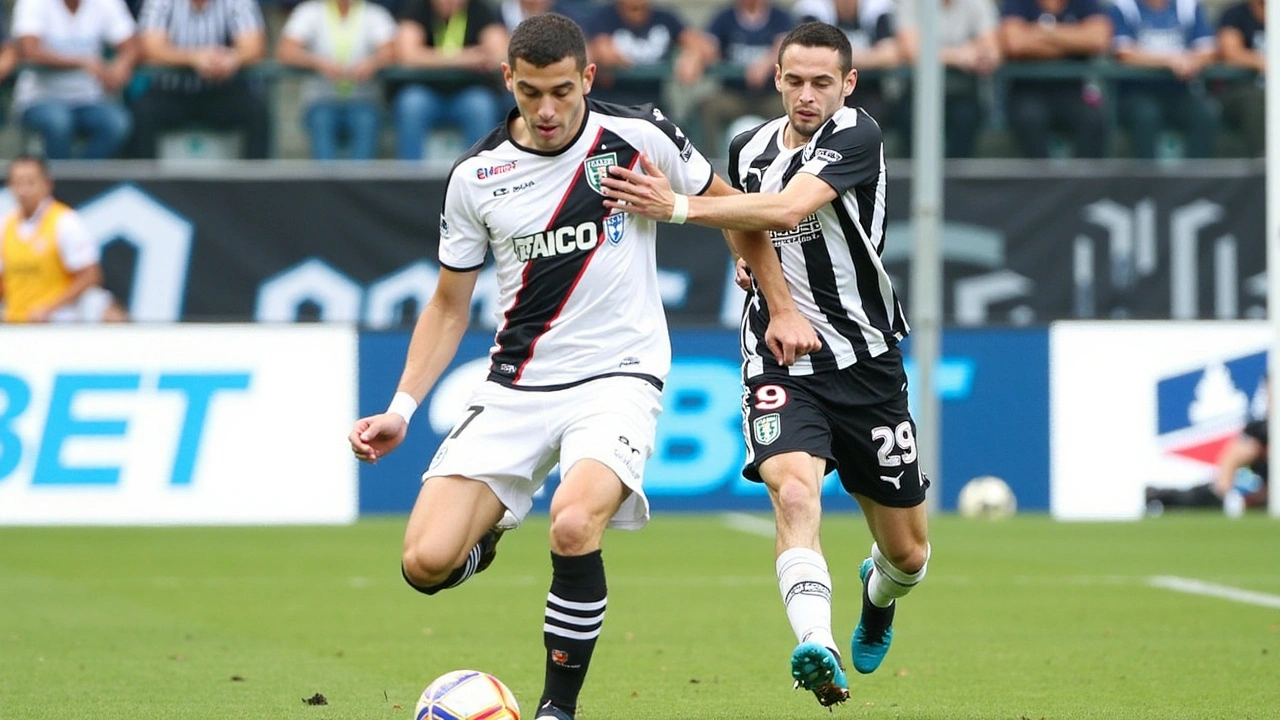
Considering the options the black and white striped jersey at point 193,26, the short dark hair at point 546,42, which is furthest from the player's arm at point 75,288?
the short dark hair at point 546,42

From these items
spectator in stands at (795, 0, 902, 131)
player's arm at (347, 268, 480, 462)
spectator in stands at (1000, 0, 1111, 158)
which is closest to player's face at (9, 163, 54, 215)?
spectator in stands at (795, 0, 902, 131)

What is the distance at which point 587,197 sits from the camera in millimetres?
6242

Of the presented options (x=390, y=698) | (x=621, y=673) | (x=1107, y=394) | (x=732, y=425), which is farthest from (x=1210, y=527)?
(x=390, y=698)

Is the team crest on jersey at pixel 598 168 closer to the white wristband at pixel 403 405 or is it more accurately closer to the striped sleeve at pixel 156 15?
the white wristband at pixel 403 405

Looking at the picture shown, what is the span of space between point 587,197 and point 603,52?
11082 millimetres

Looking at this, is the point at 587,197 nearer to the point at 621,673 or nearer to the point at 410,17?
the point at 621,673

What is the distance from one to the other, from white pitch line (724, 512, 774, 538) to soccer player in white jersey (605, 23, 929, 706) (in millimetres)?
6688

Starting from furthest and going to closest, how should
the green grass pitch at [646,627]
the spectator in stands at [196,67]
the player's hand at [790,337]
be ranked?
the spectator in stands at [196,67], the green grass pitch at [646,627], the player's hand at [790,337]

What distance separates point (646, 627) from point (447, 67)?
8.97 metres

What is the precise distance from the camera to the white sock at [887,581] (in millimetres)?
7133

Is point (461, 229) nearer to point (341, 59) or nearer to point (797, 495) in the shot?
point (797, 495)

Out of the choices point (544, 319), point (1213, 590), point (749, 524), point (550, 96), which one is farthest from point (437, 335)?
point (749, 524)

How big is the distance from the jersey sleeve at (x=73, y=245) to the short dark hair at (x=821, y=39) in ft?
31.8

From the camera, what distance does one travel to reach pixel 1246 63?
18234mm
